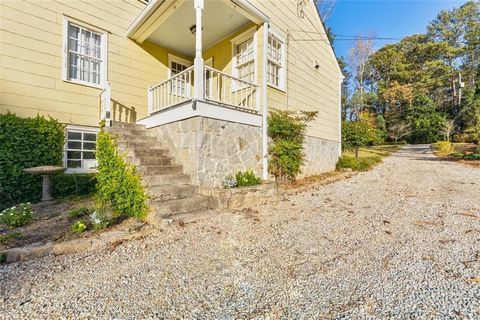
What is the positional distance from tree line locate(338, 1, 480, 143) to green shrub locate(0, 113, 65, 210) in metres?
27.3

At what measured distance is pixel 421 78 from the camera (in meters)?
29.8

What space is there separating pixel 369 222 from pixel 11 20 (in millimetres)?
8511

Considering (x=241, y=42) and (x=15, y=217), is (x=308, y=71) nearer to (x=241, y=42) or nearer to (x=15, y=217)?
(x=241, y=42)

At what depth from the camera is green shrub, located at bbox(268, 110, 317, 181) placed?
22.3 feet

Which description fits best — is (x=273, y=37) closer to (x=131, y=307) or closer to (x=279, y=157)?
(x=279, y=157)

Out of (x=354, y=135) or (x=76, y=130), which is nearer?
(x=76, y=130)

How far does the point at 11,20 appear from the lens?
212 inches

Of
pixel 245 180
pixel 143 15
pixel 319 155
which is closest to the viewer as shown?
pixel 245 180

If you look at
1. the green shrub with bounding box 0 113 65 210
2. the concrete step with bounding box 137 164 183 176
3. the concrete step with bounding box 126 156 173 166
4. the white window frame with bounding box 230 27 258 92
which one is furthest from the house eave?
the concrete step with bounding box 137 164 183 176

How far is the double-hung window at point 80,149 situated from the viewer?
630 centimetres

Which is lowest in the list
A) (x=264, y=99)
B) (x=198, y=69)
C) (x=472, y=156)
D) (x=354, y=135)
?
(x=472, y=156)

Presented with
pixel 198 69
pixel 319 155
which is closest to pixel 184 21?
pixel 198 69

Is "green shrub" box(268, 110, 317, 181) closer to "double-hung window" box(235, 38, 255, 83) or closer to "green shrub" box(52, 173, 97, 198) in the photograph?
"double-hung window" box(235, 38, 255, 83)

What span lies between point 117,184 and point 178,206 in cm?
142
